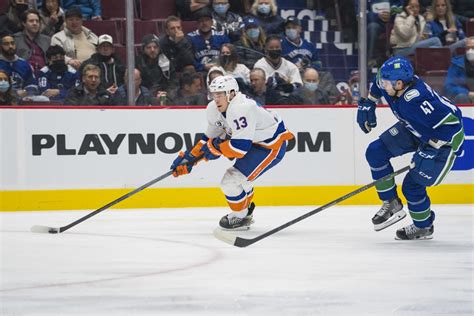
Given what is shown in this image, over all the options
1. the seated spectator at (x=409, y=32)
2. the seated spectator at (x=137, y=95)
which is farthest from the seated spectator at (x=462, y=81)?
the seated spectator at (x=137, y=95)

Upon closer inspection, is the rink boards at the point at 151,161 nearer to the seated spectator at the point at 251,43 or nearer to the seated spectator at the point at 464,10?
the seated spectator at the point at 251,43

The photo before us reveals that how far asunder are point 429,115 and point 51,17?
12.6 ft

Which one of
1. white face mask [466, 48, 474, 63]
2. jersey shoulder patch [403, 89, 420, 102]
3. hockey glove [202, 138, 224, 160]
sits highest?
white face mask [466, 48, 474, 63]

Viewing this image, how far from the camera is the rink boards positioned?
8.28 meters

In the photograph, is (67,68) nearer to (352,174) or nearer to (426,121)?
(352,174)

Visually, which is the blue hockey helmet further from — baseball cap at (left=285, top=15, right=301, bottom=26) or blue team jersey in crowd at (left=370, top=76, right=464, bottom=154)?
baseball cap at (left=285, top=15, right=301, bottom=26)

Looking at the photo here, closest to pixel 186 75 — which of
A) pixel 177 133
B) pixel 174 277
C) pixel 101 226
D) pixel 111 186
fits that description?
pixel 177 133

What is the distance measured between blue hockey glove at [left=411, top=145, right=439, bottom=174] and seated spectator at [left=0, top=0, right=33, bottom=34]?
385 cm

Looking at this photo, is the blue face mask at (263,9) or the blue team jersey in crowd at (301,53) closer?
the blue team jersey in crowd at (301,53)

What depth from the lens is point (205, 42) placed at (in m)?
8.77

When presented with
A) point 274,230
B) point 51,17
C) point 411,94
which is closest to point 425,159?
point 411,94

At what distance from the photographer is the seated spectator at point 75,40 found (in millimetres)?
8414

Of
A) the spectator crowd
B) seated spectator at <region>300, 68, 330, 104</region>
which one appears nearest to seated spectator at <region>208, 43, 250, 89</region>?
the spectator crowd

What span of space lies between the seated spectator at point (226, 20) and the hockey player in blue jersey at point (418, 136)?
266 centimetres
